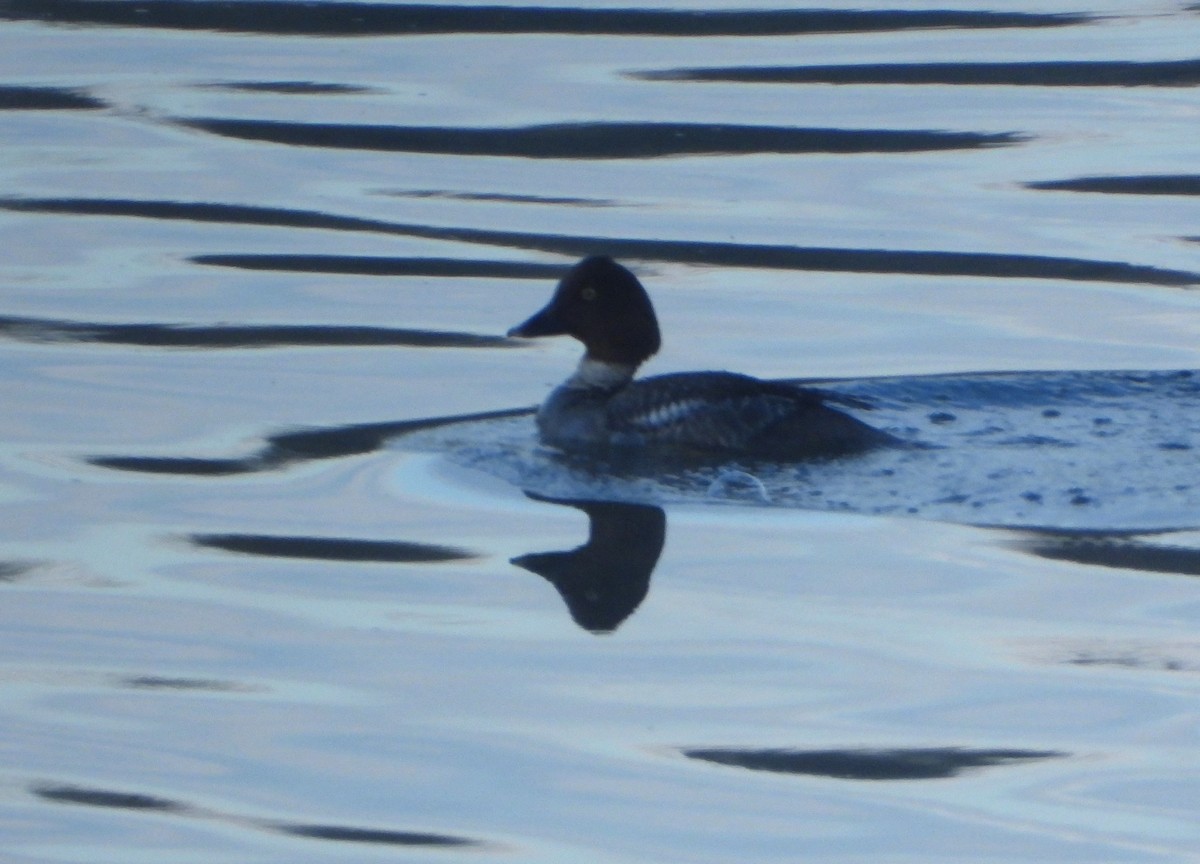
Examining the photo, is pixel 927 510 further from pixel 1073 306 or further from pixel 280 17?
pixel 280 17

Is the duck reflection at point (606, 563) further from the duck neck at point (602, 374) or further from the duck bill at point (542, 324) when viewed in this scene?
the duck bill at point (542, 324)

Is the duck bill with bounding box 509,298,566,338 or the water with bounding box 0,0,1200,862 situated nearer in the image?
the water with bounding box 0,0,1200,862

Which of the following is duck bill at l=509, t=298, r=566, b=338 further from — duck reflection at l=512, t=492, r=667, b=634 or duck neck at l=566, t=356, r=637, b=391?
duck reflection at l=512, t=492, r=667, b=634

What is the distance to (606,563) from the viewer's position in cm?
817

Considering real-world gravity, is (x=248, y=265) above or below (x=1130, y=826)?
above

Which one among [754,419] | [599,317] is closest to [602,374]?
[599,317]

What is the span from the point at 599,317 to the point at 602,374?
24 cm

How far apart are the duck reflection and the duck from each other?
2.45 ft

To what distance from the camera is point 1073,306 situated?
11961 millimetres

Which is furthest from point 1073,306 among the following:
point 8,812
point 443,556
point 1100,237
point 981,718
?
point 8,812

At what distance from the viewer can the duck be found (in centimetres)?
952

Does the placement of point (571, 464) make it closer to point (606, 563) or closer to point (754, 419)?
point (754, 419)

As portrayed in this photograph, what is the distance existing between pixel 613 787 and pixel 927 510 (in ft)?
9.57

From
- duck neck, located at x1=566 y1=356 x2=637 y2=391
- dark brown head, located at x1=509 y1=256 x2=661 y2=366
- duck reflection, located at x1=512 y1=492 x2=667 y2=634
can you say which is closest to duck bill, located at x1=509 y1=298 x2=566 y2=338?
dark brown head, located at x1=509 y1=256 x2=661 y2=366
